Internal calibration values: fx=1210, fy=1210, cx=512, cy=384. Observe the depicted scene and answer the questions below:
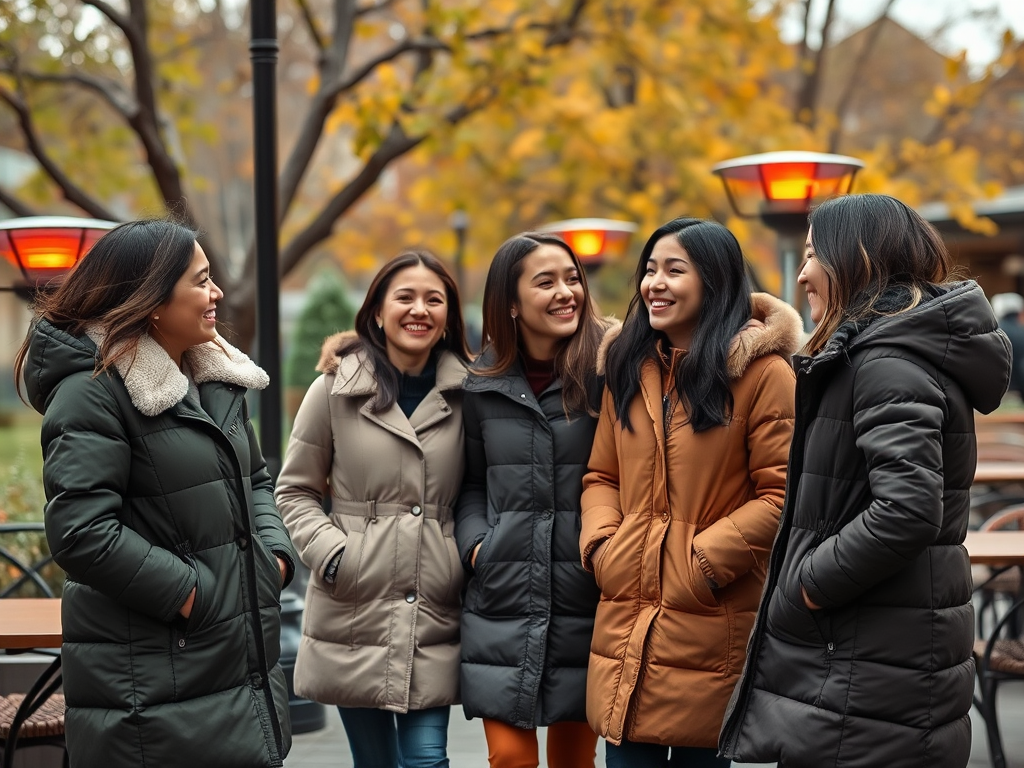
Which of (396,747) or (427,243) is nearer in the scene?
(396,747)

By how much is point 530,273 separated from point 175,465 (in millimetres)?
1389

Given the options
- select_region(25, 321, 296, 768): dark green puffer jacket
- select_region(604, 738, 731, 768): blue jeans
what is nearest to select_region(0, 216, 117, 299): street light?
select_region(25, 321, 296, 768): dark green puffer jacket

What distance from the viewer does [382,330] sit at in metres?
4.28

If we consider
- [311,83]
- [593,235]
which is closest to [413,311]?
[311,83]

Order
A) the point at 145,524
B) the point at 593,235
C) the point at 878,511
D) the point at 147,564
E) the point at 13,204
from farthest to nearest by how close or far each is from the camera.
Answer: the point at 593,235 → the point at 13,204 → the point at 145,524 → the point at 147,564 → the point at 878,511

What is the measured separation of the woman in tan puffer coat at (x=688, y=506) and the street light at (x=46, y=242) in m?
3.77

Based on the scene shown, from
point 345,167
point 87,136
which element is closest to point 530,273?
point 87,136

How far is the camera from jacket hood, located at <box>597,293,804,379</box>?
349 cm

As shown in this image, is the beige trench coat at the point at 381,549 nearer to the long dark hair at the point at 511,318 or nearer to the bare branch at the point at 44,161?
the long dark hair at the point at 511,318

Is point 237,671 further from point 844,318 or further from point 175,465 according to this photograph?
point 844,318

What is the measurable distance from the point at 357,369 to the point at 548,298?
0.71 meters

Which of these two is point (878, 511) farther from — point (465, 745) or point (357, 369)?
point (465, 745)

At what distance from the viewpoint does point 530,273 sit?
3963 mm

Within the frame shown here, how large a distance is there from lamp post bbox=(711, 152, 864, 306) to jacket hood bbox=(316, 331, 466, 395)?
3480 mm
